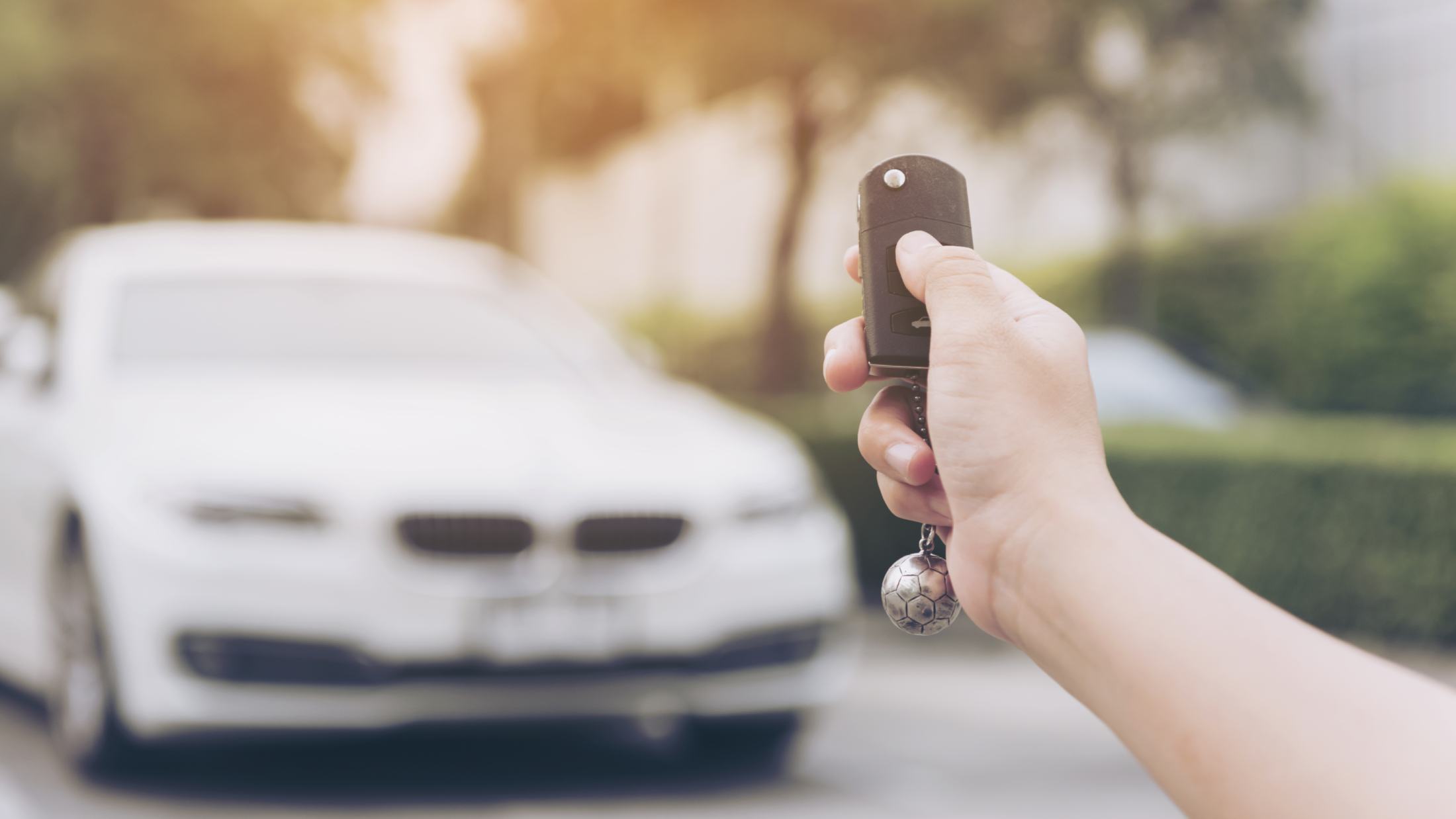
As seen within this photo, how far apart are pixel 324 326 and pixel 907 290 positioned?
15.3 ft

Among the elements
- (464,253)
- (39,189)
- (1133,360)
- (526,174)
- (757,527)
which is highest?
(39,189)

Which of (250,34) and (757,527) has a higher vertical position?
(250,34)

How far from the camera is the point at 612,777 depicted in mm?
5195

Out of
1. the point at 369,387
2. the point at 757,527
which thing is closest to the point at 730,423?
the point at 757,527

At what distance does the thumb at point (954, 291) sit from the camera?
4.81ft

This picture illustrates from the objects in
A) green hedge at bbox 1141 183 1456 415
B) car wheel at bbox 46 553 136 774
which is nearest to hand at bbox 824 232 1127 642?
car wheel at bbox 46 553 136 774

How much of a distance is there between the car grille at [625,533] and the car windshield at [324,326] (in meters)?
1.20

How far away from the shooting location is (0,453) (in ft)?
19.5

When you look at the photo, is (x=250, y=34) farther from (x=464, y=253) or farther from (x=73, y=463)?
(x=73, y=463)

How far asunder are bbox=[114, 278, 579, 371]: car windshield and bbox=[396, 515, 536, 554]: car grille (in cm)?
110

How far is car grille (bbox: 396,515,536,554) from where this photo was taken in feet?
15.7

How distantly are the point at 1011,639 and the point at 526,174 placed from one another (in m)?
12.5

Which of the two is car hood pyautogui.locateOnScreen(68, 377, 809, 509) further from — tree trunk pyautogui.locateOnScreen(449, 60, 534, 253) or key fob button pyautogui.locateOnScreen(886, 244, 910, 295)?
tree trunk pyautogui.locateOnScreen(449, 60, 534, 253)

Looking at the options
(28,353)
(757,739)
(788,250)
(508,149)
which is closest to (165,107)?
(788,250)
